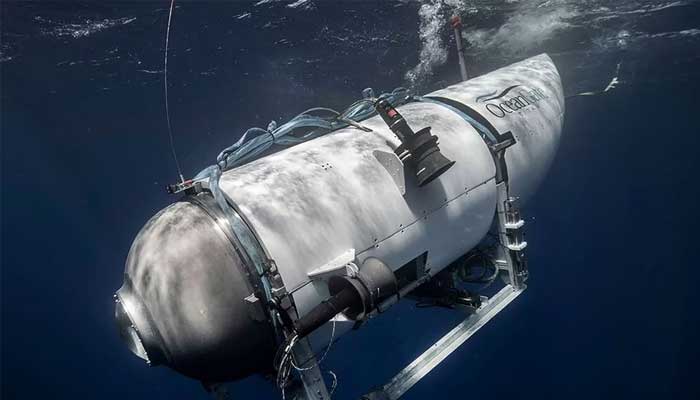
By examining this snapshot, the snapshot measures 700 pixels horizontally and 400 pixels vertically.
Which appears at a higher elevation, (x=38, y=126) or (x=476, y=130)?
(x=38, y=126)

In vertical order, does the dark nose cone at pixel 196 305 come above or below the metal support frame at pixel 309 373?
Result: above

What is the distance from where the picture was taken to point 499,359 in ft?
71.2

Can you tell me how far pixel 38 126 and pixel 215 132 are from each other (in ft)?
28.9

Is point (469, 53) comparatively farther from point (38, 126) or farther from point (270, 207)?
point (38, 126)

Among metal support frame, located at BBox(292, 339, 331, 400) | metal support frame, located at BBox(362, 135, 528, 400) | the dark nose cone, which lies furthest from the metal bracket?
the dark nose cone

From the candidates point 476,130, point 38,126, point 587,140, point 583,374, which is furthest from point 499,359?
point 38,126

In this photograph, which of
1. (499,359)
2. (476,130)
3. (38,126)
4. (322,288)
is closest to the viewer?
(322,288)

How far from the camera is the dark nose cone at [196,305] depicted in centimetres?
254

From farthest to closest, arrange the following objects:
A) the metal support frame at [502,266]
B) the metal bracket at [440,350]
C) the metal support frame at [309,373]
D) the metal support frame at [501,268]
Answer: the metal support frame at [502,266] → the metal support frame at [501,268] → the metal bracket at [440,350] → the metal support frame at [309,373]

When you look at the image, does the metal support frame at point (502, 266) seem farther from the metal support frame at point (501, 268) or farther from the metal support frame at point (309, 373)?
the metal support frame at point (309, 373)

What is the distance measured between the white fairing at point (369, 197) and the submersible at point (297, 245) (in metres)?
0.01

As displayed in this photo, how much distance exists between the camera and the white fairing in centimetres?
282

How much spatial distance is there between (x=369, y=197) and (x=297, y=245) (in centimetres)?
82

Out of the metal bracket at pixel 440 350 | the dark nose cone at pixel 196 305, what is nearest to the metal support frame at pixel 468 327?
the metal bracket at pixel 440 350
